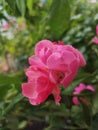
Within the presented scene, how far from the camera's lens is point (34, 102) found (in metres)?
0.58

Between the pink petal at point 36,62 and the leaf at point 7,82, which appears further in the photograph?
the leaf at point 7,82

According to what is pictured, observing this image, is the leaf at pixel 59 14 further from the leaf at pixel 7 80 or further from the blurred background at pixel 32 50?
the leaf at pixel 7 80

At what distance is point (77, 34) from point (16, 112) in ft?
1.90

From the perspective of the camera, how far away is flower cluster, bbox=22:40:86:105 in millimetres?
559

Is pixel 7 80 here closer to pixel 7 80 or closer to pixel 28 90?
pixel 7 80

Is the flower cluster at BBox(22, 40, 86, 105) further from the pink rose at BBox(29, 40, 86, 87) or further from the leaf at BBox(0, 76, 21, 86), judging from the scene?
the leaf at BBox(0, 76, 21, 86)

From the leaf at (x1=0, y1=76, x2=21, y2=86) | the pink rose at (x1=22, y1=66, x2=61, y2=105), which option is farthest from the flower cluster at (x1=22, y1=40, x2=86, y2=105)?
the leaf at (x1=0, y1=76, x2=21, y2=86)

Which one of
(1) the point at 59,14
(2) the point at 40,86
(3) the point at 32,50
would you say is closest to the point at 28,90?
(2) the point at 40,86

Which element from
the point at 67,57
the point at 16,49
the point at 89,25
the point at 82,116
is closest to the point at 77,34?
the point at 89,25

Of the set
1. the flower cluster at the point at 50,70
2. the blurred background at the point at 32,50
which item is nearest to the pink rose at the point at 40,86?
the flower cluster at the point at 50,70

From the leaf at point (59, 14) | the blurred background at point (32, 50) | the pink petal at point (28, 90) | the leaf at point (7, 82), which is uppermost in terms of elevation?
the leaf at point (59, 14)

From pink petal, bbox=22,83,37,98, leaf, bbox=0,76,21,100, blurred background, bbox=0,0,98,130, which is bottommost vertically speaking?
blurred background, bbox=0,0,98,130

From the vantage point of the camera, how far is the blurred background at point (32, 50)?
0.72 meters

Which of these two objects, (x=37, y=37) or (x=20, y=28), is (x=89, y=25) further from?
(x=20, y=28)
